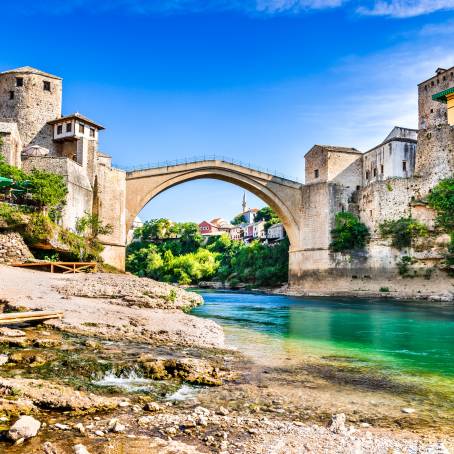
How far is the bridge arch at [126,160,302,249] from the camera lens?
31.5 m

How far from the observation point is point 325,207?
116 feet

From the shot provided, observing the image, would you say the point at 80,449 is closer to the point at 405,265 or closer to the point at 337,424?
the point at 337,424

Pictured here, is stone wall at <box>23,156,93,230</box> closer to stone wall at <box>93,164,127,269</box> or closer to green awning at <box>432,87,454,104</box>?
stone wall at <box>93,164,127,269</box>

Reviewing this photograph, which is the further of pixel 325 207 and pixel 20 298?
pixel 325 207

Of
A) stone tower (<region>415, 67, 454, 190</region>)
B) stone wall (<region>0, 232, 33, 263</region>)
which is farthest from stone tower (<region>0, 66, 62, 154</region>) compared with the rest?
stone tower (<region>415, 67, 454, 190</region>)

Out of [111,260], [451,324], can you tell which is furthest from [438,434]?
[111,260]

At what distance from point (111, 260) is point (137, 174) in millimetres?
7139

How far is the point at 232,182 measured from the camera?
36781 mm

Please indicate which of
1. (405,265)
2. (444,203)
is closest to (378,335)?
(405,265)

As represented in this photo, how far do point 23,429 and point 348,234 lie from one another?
103 feet

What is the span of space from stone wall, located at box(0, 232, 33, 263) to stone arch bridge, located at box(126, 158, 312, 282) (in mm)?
12220

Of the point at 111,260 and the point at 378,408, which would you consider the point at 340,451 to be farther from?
the point at 111,260

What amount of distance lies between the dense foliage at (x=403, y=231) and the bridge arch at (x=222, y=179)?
7517 millimetres

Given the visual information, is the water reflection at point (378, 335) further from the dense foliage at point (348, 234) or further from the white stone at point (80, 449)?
the dense foliage at point (348, 234)
